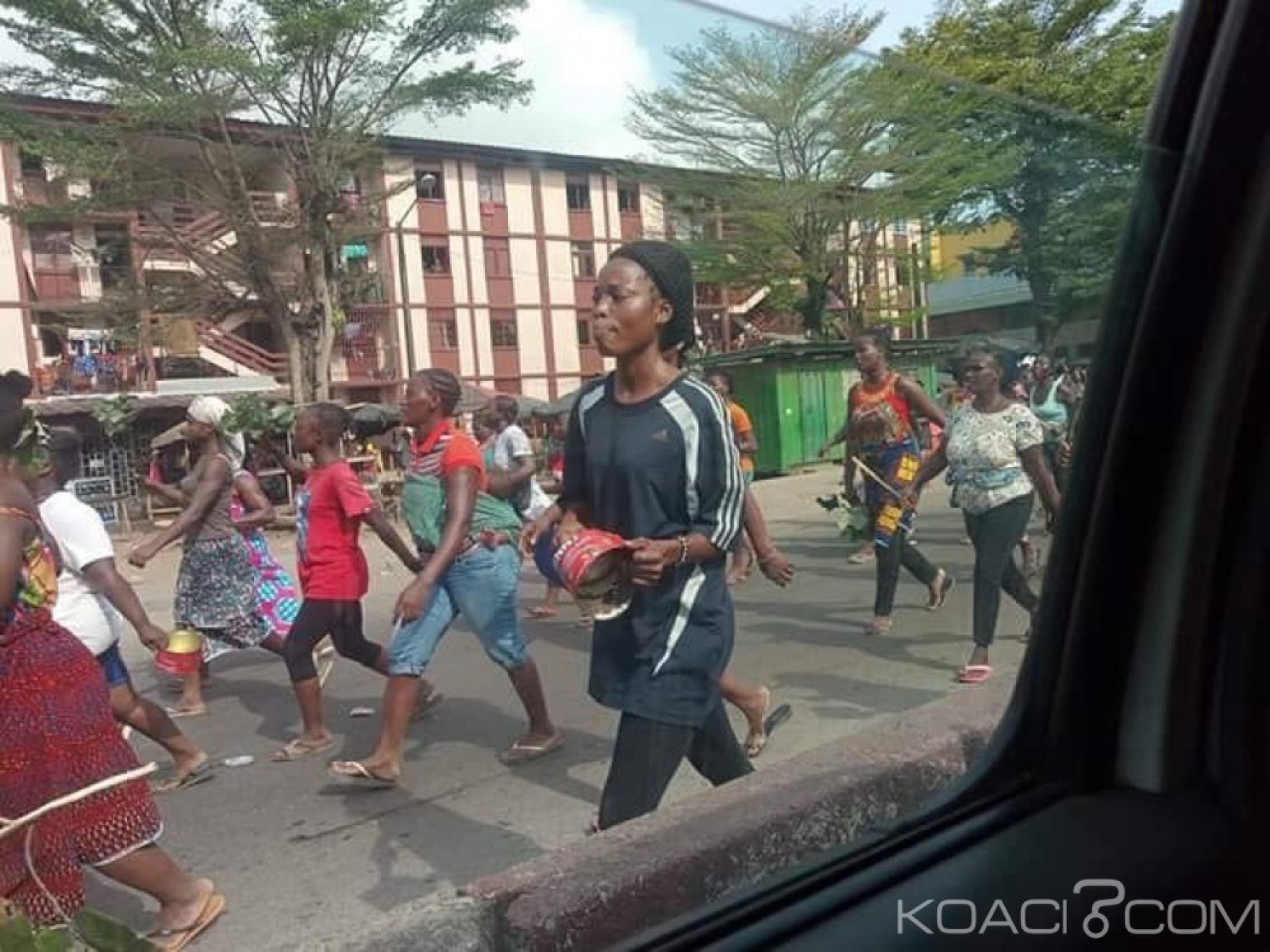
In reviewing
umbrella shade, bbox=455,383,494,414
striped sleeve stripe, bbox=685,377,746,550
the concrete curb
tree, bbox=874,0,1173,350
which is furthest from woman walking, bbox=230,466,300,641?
tree, bbox=874,0,1173,350

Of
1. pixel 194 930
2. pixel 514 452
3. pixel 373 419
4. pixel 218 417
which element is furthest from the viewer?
pixel 514 452

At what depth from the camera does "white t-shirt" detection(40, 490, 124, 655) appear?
3.89m

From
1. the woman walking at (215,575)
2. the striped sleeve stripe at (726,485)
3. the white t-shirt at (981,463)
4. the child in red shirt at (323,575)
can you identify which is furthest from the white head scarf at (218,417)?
the white t-shirt at (981,463)

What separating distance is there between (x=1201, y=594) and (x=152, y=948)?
1600 millimetres

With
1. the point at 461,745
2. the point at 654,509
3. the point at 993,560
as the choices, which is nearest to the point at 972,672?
the point at 993,560

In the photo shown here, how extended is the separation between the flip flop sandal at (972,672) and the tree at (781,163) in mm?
2173

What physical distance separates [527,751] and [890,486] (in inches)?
99.1

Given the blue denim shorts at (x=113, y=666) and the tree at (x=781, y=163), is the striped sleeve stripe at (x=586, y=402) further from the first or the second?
the blue denim shorts at (x=113, y=666)

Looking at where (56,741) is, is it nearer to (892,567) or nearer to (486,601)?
(486,601)

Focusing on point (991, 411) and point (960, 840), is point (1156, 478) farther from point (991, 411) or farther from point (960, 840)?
point (991, 411)

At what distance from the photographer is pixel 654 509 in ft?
8.45

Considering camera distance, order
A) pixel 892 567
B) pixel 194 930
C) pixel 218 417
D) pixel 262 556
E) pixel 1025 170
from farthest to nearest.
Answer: pixel 892 567
pixel 262 556
pixel 218 417
pixel 194 930
pixel 1025 170

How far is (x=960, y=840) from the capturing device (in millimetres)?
1823

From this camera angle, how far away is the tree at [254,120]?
6.58ft
